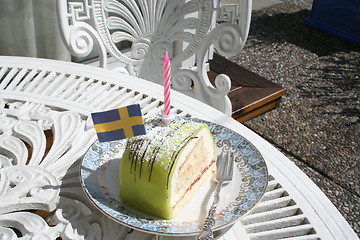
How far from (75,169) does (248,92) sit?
192 cm

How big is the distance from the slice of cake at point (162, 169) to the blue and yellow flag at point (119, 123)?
0.03 m

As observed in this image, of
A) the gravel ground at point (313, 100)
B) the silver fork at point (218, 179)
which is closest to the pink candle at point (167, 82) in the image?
the silver fork at point (218, 179)

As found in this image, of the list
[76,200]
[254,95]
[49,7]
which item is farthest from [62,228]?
[254,95]

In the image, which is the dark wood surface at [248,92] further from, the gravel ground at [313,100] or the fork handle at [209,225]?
the fork handle at [209,225]

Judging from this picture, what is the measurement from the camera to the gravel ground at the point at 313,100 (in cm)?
220

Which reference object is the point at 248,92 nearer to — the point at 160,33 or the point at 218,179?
the point at 160,33

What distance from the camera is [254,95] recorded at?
2.66 m

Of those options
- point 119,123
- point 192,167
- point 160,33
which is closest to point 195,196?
point 192,167

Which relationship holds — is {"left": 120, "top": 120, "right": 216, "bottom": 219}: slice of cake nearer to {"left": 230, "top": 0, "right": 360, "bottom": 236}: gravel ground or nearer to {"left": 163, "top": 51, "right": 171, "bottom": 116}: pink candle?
{"left": 163, "top": 51, "right": 171, "bottom": 116}: pink candle

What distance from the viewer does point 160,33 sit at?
175cm

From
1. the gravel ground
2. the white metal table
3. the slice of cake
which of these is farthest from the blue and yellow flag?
the gravel ground

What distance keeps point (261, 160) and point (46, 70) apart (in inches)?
32.4

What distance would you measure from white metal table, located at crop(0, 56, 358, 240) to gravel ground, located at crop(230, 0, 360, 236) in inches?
43.5

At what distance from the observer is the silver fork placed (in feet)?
2.32
